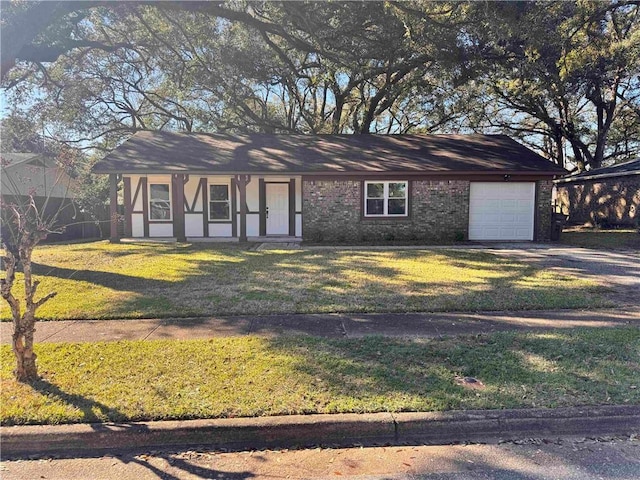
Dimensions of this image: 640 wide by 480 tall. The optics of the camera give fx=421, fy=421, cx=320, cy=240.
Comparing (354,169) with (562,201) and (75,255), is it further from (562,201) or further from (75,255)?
(562,201)

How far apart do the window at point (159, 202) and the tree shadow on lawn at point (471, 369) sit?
1384cm

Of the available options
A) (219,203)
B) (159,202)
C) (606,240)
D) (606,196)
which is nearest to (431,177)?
(606,240)

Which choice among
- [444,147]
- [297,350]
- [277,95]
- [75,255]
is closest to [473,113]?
[444,147]

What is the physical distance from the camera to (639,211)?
60.9ft

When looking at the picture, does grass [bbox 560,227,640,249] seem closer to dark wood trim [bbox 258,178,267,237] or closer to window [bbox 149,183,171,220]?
dark wood trim [bbox 258,178,267,237]

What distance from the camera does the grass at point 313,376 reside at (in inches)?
139

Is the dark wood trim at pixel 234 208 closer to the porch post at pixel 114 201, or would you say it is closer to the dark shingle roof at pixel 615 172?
the porch post at pixel 114 201

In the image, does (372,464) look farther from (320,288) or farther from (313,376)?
(320,288)

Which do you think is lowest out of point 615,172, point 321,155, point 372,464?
point 372,464

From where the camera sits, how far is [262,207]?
17.3 m

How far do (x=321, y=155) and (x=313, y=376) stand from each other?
14214 mm

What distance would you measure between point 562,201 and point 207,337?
2651 centimetres

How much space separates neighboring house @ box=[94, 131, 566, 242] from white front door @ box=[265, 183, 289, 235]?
0.14ft

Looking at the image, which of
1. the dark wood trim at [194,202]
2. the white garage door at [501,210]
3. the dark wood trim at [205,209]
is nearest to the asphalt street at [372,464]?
the white garage door at [501,210]
